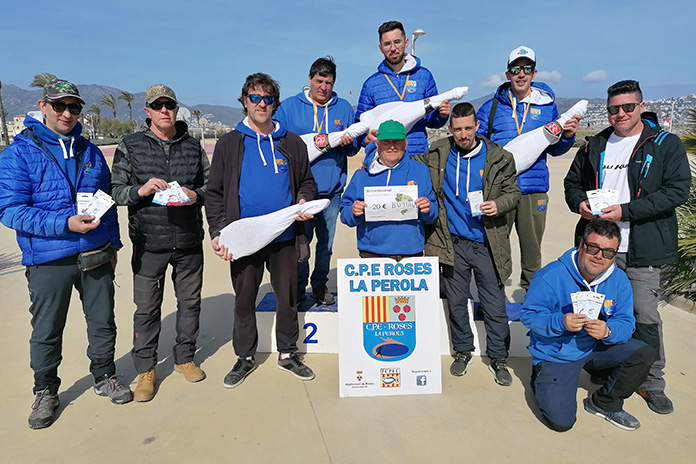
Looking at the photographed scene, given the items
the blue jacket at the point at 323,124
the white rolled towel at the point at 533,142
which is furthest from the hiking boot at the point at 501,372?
the blue jacket at the point at 323,124

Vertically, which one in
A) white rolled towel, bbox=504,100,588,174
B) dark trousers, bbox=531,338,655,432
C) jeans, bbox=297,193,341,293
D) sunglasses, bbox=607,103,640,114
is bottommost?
dark trousers, bbox=531,338,655,432

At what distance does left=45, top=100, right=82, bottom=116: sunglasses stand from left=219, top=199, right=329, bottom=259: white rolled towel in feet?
4.54

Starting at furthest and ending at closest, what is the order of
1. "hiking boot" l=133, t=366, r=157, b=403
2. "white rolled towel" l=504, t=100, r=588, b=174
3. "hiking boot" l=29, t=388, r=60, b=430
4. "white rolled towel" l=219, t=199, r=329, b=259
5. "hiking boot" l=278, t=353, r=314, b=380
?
"white rolled towel" l=504, t=100, r=588, b=174 < "hiking boot" l=278, t=353, r=314, b=380 < "hiking boot" l=133, t=366, r=157, b=403 < "white rolled towel" l=219, t=199, r=329, b=259 < "hiking boot" l=29, t=388, r=60, b=430

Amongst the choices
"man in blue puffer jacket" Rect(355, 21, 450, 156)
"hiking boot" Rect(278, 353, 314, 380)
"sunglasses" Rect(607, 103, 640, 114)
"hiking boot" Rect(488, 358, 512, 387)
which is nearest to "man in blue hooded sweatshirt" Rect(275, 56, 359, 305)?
"man in blue puffer jacket" Rect(355, 21, 450, 156)

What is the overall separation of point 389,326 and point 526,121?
232cm

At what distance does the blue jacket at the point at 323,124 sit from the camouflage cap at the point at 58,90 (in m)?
1.76

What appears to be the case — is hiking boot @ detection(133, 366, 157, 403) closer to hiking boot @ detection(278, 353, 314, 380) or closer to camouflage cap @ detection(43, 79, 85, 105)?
hiking boot @ detection(278, 353, 314, 380)

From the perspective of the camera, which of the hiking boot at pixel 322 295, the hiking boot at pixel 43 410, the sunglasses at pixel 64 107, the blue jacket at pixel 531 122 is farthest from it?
the hiking boot at pixel 322 295

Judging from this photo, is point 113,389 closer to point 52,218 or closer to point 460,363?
point 52,218

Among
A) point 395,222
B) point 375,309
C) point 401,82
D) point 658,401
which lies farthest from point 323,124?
point 658,401

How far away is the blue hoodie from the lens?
3611 millimetres

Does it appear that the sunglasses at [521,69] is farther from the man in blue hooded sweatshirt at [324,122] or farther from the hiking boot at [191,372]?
the hiking boot at [191,372]

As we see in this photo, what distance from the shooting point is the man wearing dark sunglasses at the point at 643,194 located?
3312 mm

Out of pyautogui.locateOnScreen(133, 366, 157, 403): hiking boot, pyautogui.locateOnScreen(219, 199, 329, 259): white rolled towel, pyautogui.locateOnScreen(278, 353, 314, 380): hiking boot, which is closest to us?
pyautogui.locateOnScreen(219, 199, 329, 259): white rolled towel
